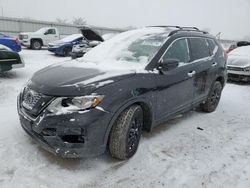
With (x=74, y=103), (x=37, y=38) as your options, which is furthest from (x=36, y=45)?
(x=74, y=103)

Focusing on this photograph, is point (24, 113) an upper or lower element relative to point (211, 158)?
upper

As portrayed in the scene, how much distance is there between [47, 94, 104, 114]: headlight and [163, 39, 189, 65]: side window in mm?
1455

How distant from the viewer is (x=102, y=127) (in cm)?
303

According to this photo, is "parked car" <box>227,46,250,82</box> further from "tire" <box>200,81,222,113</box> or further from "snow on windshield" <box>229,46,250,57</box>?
"tire" <box>200,81,222,113</box>

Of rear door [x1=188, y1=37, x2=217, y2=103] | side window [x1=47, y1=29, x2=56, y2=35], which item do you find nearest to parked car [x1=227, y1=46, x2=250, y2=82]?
rear door [x1=188, y1=37, x2=217, y2=103]

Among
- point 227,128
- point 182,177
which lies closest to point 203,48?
point 227,128

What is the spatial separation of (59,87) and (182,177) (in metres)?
1.83

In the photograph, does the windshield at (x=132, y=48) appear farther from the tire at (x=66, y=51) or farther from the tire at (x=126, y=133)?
the tire at (x=66, y=51)

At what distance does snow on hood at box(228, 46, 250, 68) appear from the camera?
9.15 metres

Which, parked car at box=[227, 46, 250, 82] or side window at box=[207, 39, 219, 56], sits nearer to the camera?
side window at box=[207, 39, 219, 56]

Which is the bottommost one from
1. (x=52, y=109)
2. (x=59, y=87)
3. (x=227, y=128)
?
(x=227, y=128)

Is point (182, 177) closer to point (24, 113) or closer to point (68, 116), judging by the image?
point (68, 116)

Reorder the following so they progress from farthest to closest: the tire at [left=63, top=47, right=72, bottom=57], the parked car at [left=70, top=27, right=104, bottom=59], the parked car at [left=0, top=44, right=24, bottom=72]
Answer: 1. the tire at [left=63, top=47, right=72, bottom=57]
2. the parked car at [left=70, top=27, right=104, bottom=59]
3. the parked car at [left=0, top=44, right=24, bottom=72]

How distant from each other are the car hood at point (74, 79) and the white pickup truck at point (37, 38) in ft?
48.9
